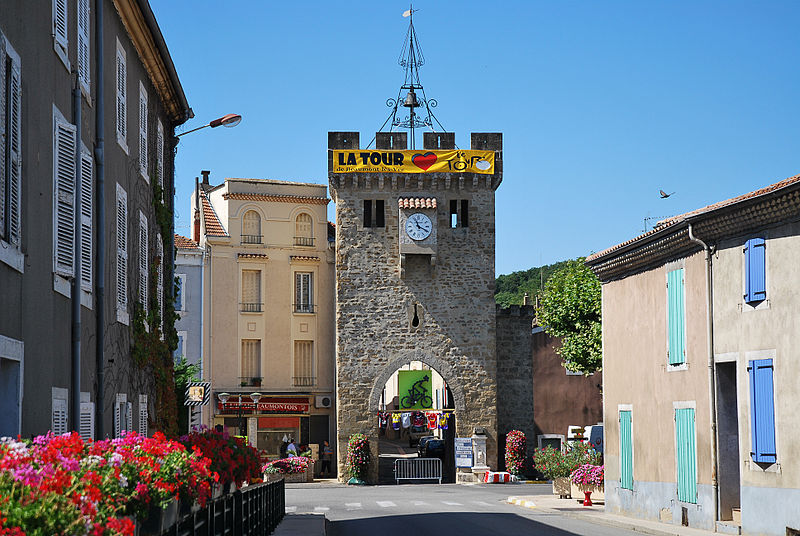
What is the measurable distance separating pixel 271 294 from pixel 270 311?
71 cm

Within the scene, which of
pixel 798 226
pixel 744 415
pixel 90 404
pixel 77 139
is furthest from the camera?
pixel 744 415

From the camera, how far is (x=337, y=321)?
42.8m

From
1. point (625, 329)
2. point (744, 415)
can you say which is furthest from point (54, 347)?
point (625, 329)

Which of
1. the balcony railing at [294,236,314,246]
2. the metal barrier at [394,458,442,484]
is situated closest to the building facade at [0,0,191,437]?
the metal barrier at [394,458,442,484]

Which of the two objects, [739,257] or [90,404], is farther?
[739,257]

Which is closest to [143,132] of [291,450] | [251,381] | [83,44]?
[83,44]

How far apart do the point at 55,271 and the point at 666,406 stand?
13.3 m

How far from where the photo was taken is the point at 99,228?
1369 cm

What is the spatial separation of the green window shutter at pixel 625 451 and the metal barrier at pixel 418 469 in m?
19.1

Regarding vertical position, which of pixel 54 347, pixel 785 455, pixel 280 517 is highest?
pixel 54 347

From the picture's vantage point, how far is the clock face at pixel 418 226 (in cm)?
4297

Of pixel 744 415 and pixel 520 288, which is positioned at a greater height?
pixel 520 288

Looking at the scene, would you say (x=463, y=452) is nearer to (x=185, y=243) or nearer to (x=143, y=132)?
(x=185, y=243)

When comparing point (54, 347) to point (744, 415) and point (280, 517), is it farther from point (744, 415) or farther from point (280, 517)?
point (744, 415)
